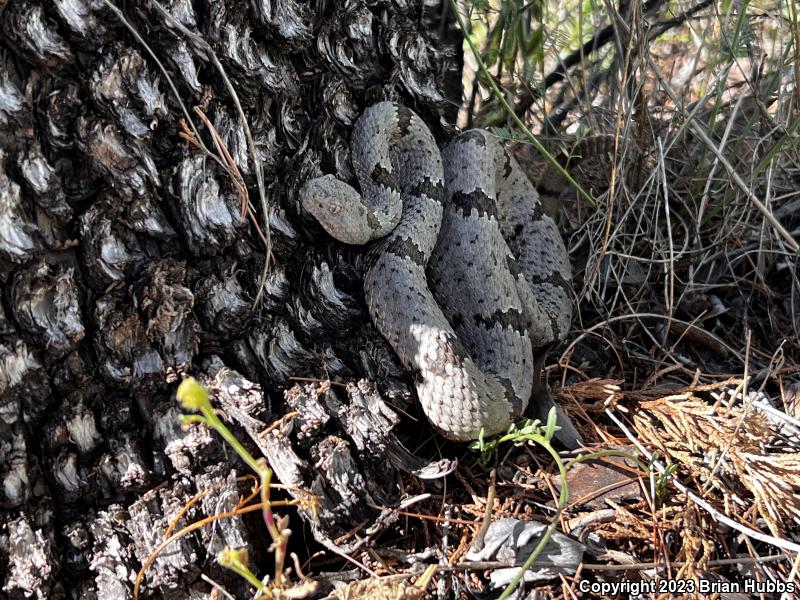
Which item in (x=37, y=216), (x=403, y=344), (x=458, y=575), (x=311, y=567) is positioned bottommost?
(x=458, y=575)

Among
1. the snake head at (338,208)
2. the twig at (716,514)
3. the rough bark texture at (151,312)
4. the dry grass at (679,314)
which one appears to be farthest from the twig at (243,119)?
the twig at (716,514)

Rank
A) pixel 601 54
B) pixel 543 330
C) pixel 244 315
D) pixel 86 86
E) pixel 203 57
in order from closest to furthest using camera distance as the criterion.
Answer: pixel 86 86, pixel 203 57, pixel 244 315, pixel 543 330, pixel 601 54

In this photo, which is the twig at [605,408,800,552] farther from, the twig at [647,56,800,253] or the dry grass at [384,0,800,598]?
the twig at [647,56,800,253]

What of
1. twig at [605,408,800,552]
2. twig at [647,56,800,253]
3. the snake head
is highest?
the snake head

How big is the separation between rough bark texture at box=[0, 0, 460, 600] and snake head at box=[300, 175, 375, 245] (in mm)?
87

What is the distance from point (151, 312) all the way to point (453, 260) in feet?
4.57

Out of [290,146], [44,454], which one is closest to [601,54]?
[290,146]

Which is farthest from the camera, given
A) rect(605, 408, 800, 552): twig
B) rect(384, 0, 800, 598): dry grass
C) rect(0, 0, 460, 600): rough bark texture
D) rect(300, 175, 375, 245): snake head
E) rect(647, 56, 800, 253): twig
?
rect(300, 175, 375, 245): snake head

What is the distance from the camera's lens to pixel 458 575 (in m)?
2.04

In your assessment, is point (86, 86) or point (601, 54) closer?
point (86, 86)

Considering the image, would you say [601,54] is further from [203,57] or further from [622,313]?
[203,57]

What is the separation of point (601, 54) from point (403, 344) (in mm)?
2275

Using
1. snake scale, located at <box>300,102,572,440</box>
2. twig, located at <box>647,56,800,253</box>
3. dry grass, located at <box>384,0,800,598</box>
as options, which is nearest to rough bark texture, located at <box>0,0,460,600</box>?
snake scale, located at <box>300,102,572,440</box>

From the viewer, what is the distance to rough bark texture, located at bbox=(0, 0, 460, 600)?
1.93 meters
